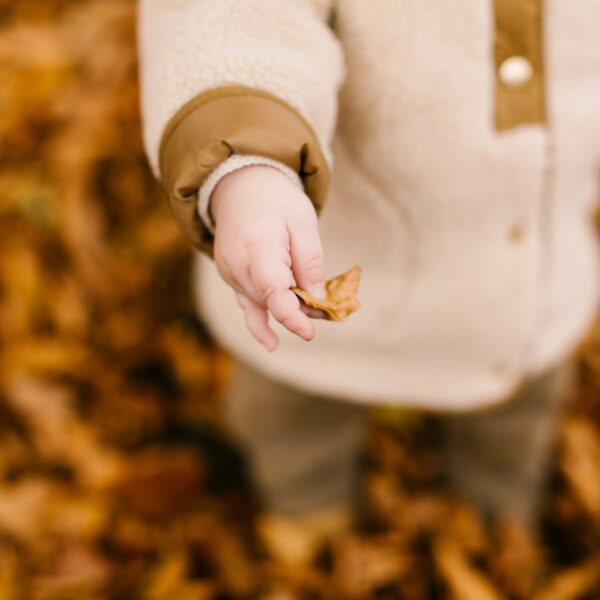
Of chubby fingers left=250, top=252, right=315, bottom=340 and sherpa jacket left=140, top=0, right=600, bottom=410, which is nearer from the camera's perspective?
chubby fingers left=250, top=252, right=315, bottom=340

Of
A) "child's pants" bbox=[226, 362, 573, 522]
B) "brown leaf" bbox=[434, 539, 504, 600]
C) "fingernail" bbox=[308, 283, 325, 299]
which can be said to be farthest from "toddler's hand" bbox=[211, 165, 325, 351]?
"brown leaf" bbox=[434, 539, 504, 600]

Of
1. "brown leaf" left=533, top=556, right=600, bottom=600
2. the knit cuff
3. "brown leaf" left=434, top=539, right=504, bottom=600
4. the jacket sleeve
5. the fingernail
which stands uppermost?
the jacket sleeve

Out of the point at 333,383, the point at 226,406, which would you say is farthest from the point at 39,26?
the point at 333,383

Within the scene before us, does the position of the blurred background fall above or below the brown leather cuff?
below

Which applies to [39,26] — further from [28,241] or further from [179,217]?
[179,217]

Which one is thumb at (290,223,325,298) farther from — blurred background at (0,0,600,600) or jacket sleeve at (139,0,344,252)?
blurred background at (0,0,600,600)

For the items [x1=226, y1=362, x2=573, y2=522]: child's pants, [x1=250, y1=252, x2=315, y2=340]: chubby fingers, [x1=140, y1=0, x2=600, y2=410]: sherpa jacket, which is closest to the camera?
[x1=250, y1=252, x2=315, y2=340]: chubby fingers

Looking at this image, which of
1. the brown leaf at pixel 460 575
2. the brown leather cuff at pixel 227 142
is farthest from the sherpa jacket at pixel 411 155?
the brown leaf at pixel 460 575
